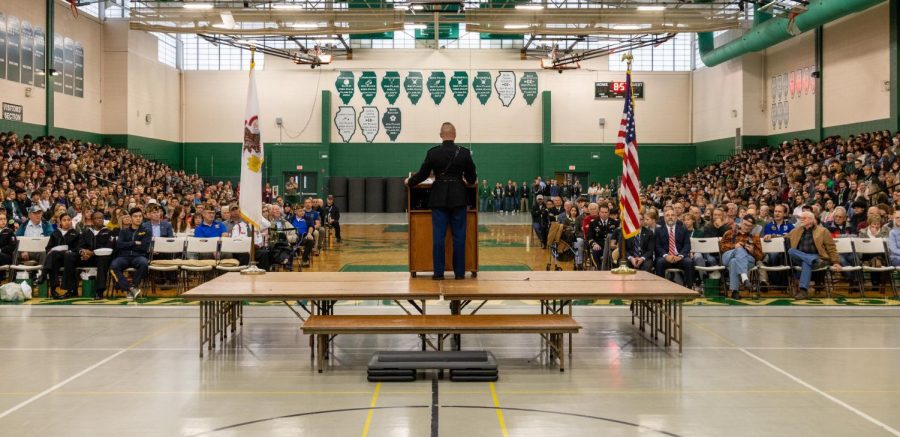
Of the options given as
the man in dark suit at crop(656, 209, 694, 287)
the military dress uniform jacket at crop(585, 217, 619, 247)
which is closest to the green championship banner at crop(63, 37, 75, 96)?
the military dress uniform jacket at crop(585, 217, 619, 247)

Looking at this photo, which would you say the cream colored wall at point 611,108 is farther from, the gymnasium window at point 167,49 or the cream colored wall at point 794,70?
the gymnasium window at point 167,49

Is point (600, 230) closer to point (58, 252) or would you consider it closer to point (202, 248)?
point (202, 248)

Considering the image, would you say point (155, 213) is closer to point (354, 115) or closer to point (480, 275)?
point (480, 275)

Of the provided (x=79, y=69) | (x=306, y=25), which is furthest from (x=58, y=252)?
(x=79, y=69)

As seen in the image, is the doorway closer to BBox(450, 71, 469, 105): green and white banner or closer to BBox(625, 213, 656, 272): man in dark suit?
BBox(450, 71, 469, 105): green and white banner

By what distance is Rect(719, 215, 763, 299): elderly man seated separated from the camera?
11.4 metres

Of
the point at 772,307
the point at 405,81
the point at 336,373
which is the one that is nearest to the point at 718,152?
the point at 405,81

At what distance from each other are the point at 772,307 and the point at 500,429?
6642 mm

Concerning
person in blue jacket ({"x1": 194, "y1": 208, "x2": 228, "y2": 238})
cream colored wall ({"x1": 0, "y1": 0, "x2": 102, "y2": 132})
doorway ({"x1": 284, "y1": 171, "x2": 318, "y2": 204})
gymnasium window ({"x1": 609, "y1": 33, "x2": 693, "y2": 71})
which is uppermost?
gymnasium window ({"x1": 609, "y1": 33, "x2": 693, "y2": 71})

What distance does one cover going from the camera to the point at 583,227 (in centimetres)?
1356

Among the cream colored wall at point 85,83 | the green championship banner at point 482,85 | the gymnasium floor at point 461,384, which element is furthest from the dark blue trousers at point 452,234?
→ the green championship banner at point 482,85

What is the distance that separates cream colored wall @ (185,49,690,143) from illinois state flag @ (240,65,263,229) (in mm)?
27110

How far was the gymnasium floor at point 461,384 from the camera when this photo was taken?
207 inches

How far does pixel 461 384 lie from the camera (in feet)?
21.0
